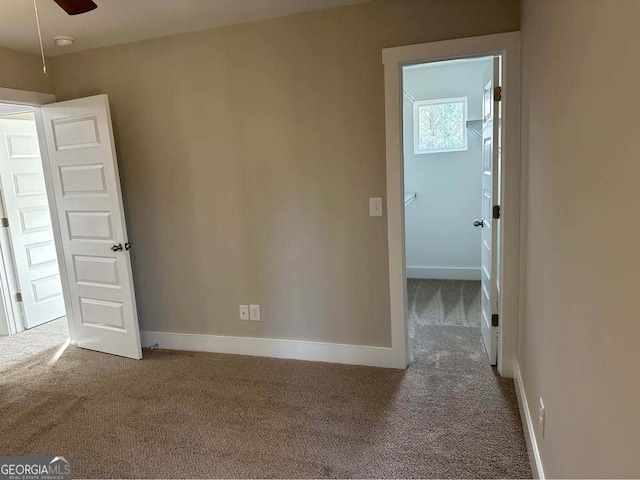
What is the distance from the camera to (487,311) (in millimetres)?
3076

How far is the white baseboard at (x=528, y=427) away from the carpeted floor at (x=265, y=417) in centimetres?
5

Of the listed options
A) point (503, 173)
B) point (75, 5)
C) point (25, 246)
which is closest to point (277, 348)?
point (503, 173)

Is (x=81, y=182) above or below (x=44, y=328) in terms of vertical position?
above

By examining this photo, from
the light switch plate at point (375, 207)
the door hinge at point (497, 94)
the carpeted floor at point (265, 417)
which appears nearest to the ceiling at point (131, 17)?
the door hinge at point (497, 94)

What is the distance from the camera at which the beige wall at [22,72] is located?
3107 millimetres

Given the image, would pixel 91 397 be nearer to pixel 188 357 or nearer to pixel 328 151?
pixel 188 357

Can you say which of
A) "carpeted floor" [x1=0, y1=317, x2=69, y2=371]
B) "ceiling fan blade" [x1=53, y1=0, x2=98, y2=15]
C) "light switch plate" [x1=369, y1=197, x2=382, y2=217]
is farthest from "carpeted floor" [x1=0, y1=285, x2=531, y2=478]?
"ceiling fan blade" [x1=53, y1=0, x2=98, y2=15]

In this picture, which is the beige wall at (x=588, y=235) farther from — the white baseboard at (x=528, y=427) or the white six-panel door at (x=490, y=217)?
the white six-panel door at (x=490, y=217)

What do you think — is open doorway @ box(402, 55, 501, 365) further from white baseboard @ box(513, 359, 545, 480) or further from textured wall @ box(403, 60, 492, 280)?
white baseboard @ box(513, 359, 545, 480)

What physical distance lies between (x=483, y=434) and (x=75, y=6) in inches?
107

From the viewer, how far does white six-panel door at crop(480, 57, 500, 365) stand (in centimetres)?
270

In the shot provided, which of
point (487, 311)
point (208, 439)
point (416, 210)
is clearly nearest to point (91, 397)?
point (208, 439)

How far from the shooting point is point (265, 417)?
2451 millimetres

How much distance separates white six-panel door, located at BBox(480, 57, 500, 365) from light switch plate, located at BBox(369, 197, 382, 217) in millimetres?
710
